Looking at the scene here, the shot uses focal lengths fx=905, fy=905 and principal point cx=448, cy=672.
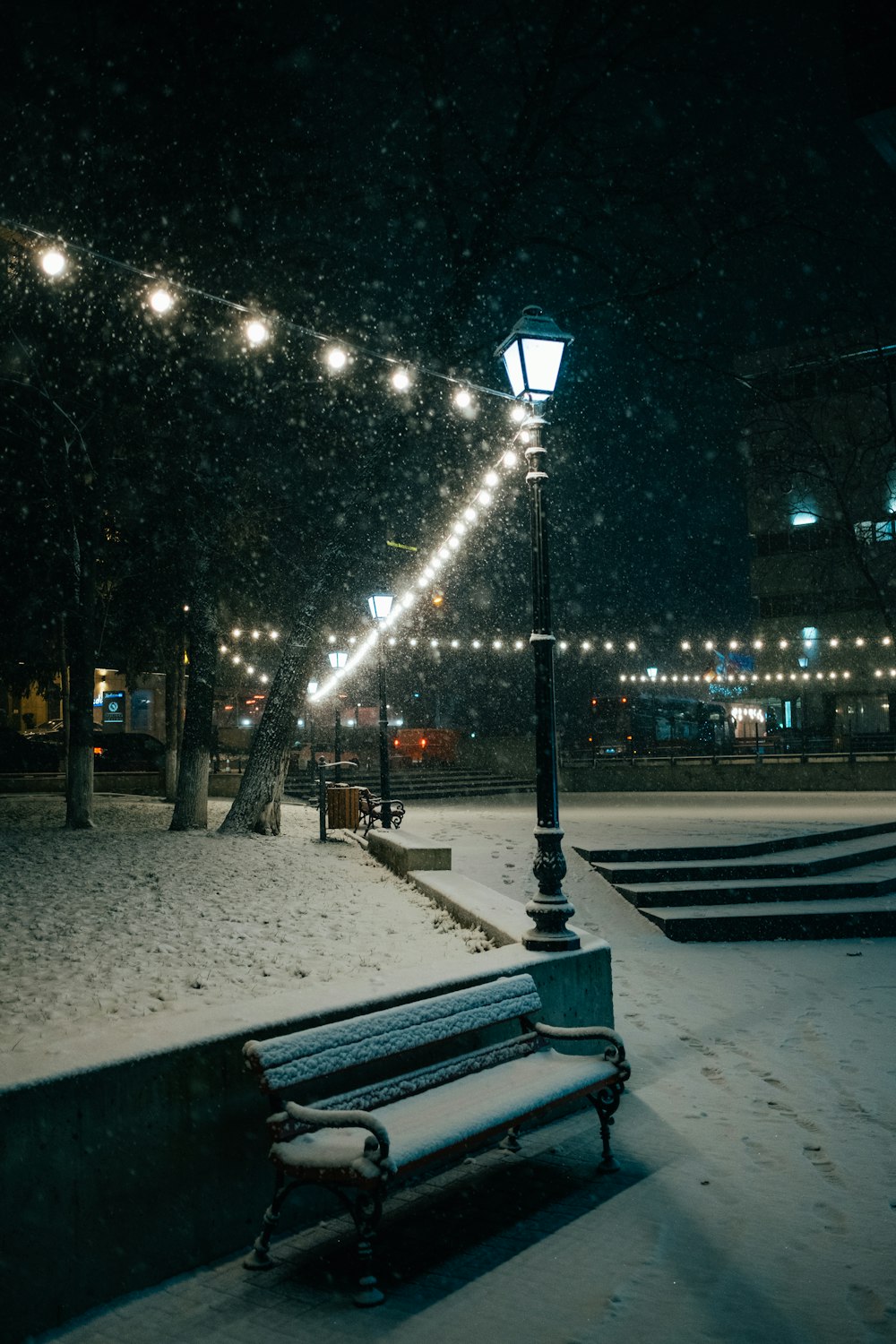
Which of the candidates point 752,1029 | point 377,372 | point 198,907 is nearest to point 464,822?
point 377,372

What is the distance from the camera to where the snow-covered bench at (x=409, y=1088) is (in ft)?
10.2

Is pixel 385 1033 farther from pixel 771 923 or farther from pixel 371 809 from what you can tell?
pixel 371 809

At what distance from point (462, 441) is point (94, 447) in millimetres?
5831

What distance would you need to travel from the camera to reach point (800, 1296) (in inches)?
119

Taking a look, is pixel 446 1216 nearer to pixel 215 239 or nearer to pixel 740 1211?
pixel 740 1211

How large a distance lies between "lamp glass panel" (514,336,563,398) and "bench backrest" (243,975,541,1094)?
3.59m

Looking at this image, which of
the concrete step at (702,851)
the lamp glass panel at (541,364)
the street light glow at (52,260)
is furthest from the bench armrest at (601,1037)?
the street light glow at (52,260)

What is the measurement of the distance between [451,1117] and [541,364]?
437 centimetres

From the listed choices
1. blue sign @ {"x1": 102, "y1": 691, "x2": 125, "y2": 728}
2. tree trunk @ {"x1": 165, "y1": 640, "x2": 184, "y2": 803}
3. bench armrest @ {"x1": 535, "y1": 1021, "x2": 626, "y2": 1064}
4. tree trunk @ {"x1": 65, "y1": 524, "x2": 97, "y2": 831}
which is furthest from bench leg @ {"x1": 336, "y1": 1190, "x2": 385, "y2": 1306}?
blue sign @ {"x1": 102, "y1": 691, "x2": 125, "y2": 728}

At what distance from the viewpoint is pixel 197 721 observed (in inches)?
541

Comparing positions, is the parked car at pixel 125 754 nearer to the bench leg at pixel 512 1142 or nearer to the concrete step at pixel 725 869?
the concrete step at pixel 725 869

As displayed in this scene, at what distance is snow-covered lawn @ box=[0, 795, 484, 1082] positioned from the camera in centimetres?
462

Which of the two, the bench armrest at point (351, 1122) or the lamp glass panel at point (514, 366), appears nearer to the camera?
the bench armrest at point (351, 1122)

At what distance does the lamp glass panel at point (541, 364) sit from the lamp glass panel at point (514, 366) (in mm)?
45
